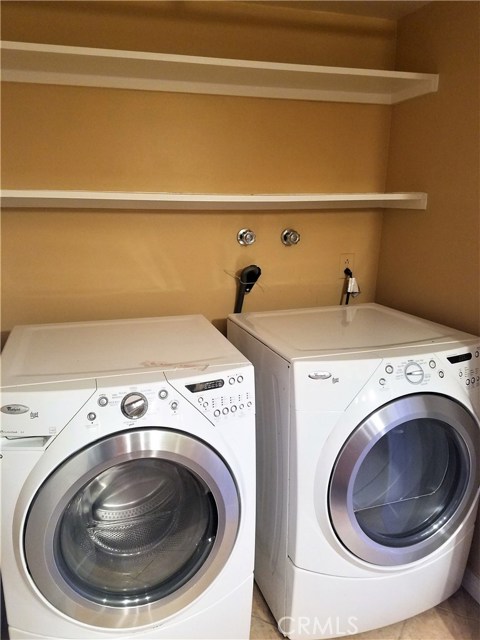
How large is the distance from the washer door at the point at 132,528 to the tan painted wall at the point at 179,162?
764 millimetres

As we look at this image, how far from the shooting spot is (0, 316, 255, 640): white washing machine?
114 centimetres

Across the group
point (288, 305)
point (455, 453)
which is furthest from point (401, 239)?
point (455, 453)

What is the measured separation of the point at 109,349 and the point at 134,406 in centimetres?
33

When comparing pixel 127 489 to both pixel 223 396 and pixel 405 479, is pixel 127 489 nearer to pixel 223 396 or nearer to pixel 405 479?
pixel 223 396

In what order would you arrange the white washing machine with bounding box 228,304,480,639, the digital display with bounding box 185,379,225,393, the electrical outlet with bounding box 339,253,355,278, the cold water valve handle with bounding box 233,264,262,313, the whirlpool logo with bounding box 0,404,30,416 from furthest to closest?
1. the electrical outlet with bounding box 339,253,355,278
2. the cold water valve handle with bounding box 233,264,262,313
3. the white washing machine with bounding box 228,304,480,639
4. the digital display with bounding box 185,379,225,393
5. the whirlpool logo with bounding box 0,404,30,416

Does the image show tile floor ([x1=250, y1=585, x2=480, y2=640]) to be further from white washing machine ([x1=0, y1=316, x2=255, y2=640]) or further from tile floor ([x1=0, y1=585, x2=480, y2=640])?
white washing machine ([x1=0, y1=316, x2=255, y2=640])

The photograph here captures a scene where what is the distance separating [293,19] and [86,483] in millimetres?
1775

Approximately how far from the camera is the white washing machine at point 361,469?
1357mm

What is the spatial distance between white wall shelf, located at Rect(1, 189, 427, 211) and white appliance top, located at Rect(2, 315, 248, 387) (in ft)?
1.39

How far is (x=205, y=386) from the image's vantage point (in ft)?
4.10

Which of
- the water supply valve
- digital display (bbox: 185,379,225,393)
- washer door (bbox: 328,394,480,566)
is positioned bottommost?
washer door (bbox: 328,394,480,566)

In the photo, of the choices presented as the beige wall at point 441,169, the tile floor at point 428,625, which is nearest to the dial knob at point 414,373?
the beige wall at point 441,169

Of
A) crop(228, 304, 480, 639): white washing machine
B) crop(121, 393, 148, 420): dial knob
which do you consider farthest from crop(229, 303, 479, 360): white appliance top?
crop(121, 393, 148, 420): dial knob

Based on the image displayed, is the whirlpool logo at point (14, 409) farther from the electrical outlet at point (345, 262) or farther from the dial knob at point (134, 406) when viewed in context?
the electrical outlet at point (345, 262)
